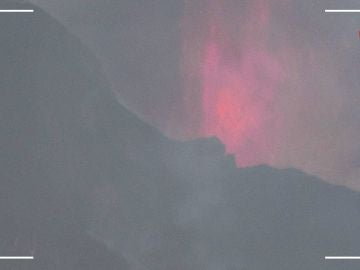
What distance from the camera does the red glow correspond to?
13.4 feet

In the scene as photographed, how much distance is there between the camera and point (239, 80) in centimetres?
411

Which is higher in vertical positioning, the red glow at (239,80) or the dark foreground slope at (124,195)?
the red glow at (239,80)

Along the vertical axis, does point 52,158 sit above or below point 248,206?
above

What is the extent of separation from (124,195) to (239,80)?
1138mm

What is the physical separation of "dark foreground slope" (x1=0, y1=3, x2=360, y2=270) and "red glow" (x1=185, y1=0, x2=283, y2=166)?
0.47 feet

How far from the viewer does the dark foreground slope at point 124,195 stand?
3.99 meters

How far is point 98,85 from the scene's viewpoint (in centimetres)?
410

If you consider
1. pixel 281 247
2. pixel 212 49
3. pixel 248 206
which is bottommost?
pixel 281 247

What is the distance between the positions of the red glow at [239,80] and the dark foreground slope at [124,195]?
0.14m

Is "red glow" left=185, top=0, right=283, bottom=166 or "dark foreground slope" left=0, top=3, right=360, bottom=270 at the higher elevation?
"red glow" left=185, top=0, right=283, bottom=166

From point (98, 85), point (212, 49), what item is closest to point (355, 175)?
point (212, 49)

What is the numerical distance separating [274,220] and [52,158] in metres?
1.59

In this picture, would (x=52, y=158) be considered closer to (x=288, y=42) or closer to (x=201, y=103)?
(x=201, y=103)

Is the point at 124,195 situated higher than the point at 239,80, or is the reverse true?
the point at 239,80
